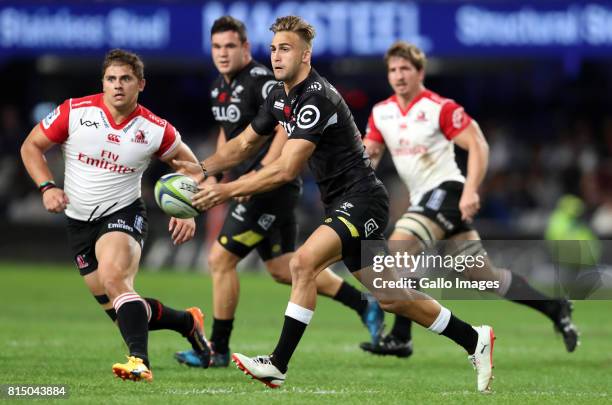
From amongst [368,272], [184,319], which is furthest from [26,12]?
[368,272]

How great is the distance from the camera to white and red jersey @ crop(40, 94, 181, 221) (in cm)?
834

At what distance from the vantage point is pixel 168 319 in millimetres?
8742

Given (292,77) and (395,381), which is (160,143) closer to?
(292,77)

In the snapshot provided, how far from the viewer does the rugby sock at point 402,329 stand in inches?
386

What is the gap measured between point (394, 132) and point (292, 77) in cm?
263

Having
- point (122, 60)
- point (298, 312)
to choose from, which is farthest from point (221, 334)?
point (122, 60)

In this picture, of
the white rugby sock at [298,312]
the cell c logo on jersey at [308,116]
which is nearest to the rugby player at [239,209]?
the cell c logo on jersey at [308,116]

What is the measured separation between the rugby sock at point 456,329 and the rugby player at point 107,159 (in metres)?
1.86

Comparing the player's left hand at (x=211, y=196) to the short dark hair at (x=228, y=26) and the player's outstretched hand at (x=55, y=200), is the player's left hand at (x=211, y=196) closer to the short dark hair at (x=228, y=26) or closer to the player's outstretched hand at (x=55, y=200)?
the player's outstretched hand at (x=55, y=200)

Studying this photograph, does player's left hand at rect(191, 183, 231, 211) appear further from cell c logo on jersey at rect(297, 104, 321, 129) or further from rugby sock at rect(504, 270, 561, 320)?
rugby sock at rect(504, 270, 561, 320)

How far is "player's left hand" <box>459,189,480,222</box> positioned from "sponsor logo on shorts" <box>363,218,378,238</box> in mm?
1914

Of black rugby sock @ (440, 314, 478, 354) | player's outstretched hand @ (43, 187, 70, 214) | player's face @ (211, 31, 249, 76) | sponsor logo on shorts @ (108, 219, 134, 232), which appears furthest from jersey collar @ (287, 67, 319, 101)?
player's face @ (211, 31, 249, 76)

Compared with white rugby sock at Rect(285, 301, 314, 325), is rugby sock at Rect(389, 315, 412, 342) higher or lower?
lower

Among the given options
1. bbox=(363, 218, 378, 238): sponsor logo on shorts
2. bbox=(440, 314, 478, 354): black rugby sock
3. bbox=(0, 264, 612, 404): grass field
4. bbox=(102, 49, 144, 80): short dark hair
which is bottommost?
bbox=(0, 264, 612, 404): grass field
